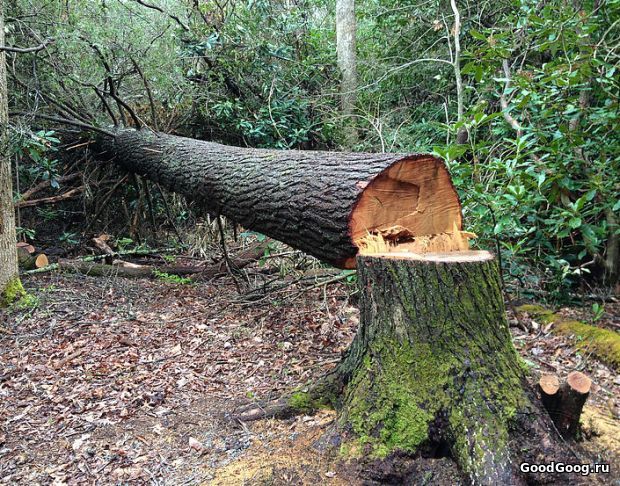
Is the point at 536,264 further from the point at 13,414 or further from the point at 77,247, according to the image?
the point at 77,247

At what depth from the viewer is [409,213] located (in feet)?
8.66

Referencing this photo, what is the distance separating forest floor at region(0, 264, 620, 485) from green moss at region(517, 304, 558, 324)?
0.70 ft

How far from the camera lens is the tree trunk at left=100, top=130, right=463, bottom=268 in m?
2.51

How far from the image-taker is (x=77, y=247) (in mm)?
6539

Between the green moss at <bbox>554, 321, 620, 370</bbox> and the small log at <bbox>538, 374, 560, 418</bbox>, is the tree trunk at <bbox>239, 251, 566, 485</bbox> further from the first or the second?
the green moss at <bbox>554, 321, 620, 370</bbox>

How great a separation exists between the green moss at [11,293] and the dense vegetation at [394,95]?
1083 mm

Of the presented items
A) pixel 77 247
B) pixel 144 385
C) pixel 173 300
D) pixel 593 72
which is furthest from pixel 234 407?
pixel 77 247

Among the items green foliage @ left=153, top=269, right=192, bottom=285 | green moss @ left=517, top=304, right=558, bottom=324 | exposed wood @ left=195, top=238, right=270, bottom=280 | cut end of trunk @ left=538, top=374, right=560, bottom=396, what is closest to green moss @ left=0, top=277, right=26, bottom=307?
green foliage @ left=153, top=269, right=192, bottom=285

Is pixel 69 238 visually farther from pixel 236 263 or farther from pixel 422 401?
pixel 422 401

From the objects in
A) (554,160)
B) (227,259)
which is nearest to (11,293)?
(227,259)

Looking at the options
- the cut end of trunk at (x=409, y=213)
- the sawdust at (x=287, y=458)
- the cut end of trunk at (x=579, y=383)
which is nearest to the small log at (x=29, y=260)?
the sawdust at (x=287, y=458)

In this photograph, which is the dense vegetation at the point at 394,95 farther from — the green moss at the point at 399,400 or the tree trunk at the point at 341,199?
the green moss at the point at 399,400

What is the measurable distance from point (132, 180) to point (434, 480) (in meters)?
6.29

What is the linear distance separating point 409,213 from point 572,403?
1238mm
